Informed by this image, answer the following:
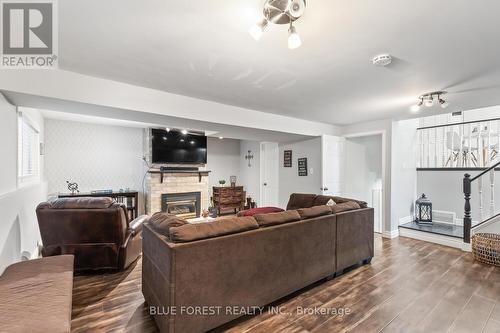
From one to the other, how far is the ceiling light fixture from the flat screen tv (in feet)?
15.8

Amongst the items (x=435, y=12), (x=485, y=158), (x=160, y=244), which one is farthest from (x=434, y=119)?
(x=160, y=244)

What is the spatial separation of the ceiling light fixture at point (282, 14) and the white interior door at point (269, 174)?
16.2 feet

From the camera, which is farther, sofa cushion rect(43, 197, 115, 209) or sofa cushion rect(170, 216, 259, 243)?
sofa cushion rect(43, 197, 115, 209)

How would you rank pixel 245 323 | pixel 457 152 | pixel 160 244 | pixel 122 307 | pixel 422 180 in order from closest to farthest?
1. pixel 160 244
2. pixel 245 323
3. pixel 122 307
4. pixel 457 152
5. pixel 422 180

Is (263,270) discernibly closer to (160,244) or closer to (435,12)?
(160,244)

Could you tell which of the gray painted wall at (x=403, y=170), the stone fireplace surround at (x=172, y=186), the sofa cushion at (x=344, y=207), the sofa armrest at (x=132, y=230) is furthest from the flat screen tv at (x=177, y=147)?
the gray painted wall at (x=403, y=170)

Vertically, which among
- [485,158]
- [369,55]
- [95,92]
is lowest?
[485,158]

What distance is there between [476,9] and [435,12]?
0.79 feet

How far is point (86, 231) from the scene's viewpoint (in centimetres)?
279

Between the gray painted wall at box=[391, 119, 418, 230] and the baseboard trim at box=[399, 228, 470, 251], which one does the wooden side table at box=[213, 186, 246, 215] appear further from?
the baseboard trim at box=[399, 228, 470, 251]

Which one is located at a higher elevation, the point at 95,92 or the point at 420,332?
the point at 95,92

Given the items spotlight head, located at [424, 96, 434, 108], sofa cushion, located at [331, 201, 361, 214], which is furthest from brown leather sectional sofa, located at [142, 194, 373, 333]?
spotlight head, located at [424, 96, 434, 108]

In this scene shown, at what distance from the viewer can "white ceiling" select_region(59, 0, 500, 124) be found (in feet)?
5.08

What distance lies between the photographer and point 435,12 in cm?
155
